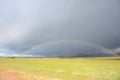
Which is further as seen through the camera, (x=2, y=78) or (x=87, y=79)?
(x=87, y=79)

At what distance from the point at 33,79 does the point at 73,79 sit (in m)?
5.44

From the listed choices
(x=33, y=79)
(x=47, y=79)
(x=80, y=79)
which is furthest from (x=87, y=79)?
(x=33, y=79)

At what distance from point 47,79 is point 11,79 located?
15.0 feet

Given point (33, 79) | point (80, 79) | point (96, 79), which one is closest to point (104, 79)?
point (96, 79)

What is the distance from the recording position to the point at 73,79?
25781mm

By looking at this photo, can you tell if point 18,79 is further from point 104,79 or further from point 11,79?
point 104,79

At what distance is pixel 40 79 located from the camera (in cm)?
2411

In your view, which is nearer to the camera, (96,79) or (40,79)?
(40,79)

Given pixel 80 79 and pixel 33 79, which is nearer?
pixel 33 79

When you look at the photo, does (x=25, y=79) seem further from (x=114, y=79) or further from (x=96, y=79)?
(x=114, y=79)

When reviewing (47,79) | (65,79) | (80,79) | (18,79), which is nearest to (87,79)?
(80,79)

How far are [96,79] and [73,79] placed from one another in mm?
3151

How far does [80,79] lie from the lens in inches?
1012

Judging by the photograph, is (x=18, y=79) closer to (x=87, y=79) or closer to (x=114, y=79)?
(x=87, y=79)
